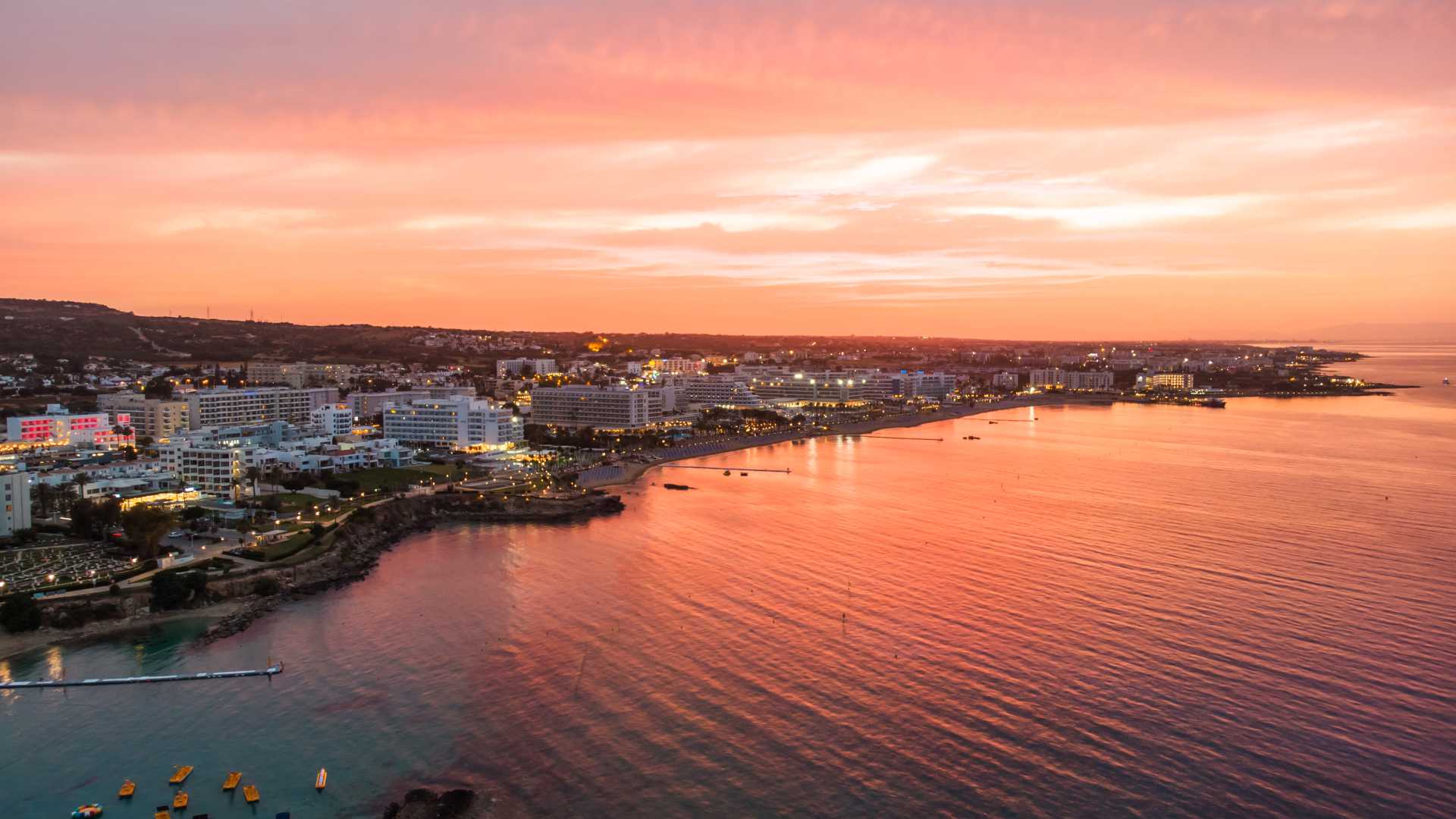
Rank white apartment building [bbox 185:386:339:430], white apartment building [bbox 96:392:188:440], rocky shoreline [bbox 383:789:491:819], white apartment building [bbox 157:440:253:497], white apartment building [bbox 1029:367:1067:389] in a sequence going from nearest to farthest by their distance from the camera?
rocky shoreline [bbox 383:789:491:819], white apartment building [bbox 157:440:253:497], white apartment building [bbox 96:392:188:440], white apartment building [bbox 185:386:339:430], white apartment building [bbox 1029:367:1067:389]

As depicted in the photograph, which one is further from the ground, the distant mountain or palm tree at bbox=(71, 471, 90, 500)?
the distant mountain

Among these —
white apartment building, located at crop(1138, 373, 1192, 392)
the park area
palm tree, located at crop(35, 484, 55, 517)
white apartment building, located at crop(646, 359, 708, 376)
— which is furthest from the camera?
white apartment building, located at crop(1138, 373, 1192, 392)

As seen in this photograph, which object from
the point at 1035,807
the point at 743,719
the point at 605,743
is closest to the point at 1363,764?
the point at 1035,807

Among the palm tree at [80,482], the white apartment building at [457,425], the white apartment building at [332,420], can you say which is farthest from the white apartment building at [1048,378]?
the palm tree at [80,482]

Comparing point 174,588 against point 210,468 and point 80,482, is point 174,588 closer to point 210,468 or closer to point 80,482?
point 80,482

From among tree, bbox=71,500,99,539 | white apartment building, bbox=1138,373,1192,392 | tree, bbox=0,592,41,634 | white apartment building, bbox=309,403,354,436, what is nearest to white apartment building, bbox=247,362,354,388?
white apartment building, bbox=309,403,354,436

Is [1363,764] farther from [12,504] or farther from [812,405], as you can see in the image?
[812,405]

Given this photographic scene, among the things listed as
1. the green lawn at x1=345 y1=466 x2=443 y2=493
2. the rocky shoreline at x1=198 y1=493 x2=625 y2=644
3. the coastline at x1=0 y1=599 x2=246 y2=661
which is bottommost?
the coastline at x1=0 y1=599 x2=246 y2=661

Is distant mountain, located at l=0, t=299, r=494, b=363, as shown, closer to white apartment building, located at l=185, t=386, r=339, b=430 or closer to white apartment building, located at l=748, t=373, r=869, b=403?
white apartment building, located at l=185, t=386, r=339, b=430
